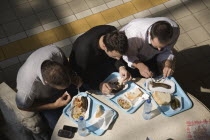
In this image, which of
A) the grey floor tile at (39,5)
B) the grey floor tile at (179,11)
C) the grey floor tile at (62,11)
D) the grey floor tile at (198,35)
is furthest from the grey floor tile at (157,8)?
the grey floor tile at (39,5)

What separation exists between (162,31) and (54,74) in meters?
1.27

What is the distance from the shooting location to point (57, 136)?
274 cm

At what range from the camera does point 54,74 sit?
2.64 m

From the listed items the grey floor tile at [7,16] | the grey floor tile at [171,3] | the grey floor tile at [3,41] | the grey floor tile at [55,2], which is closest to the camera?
the grey floor tile at [3,41]

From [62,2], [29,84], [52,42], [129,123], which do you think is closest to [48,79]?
[29,84]

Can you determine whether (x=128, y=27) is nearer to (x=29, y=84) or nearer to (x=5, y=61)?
(x=29, y=84)

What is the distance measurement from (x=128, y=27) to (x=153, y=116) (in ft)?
3.78

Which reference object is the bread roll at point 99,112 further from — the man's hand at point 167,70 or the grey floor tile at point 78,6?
the grey floor tile at point 78,6

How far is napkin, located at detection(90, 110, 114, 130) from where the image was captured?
275cm

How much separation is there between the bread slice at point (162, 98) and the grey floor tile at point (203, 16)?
8.26 ft

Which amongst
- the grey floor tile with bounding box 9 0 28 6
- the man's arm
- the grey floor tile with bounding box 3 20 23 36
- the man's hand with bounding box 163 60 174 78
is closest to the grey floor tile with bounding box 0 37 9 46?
the grey floor tile with bounding box 3 20 23 36

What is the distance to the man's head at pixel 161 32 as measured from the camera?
9.56 feet

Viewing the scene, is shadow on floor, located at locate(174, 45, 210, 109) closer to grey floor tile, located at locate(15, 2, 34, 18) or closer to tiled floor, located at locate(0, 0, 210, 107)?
tiled floor, located at locate(0, 0, 210, 107)

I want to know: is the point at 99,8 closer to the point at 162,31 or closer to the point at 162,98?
the point at 162,31
